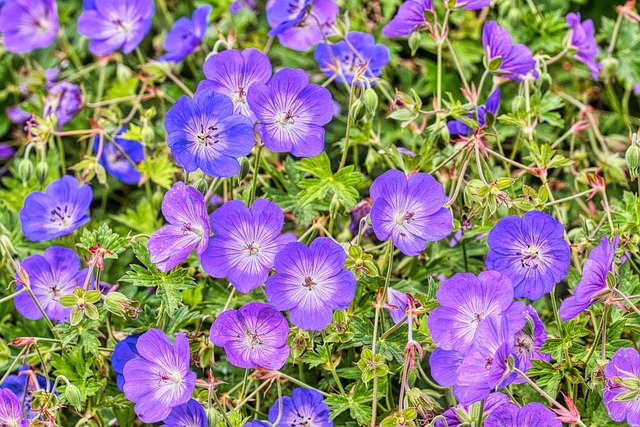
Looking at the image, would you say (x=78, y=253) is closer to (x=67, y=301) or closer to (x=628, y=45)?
(x=67, y=301)

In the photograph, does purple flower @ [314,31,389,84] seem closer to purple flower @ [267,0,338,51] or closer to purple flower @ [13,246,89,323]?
purple flower @ [267,0,338,51]

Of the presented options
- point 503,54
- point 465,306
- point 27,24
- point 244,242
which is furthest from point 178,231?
point 27,24

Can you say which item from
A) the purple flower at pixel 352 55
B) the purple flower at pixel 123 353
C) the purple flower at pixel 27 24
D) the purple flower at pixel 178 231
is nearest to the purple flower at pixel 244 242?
the purple flower at pixel 178 231

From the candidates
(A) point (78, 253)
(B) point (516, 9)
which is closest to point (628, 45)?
(B) point (516, 9)

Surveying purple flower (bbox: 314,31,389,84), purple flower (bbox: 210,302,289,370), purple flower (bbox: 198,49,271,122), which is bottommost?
purple flower (bbox: 210,302,289,370)

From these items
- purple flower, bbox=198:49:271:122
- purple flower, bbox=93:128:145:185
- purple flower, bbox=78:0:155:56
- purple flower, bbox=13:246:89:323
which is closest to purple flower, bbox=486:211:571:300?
purple flower, bbox=198:49:271:122

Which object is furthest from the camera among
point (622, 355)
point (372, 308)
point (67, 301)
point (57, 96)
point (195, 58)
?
point (195, 58)
